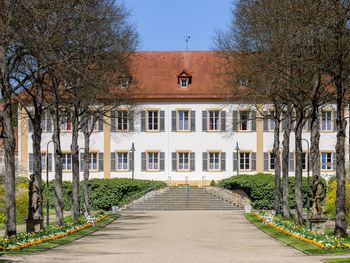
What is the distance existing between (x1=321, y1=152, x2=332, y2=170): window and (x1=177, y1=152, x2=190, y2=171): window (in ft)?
33.2

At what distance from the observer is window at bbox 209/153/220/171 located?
6488 centimetres

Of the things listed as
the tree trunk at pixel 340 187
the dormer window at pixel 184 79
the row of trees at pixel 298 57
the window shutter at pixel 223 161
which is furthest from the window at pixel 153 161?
the tree trunk at pixel 340 187

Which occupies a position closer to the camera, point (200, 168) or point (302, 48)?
point (302, 48)

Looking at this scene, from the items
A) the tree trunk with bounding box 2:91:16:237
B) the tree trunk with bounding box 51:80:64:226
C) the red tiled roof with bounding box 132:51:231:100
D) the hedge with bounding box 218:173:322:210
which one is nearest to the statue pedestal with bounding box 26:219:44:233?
the tree trunk with bounding box 51:80:64:226

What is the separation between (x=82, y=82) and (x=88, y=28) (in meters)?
2.18

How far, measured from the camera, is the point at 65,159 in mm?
65125

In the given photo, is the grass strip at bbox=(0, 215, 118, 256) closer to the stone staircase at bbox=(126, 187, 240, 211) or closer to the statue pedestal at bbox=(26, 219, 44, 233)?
the statue pedestal at bbox=(26, 219, 44, 233)

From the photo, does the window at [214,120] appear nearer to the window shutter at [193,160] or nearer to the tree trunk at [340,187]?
the window shutter at [193,160]

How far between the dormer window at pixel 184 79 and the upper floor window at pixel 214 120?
114 inches

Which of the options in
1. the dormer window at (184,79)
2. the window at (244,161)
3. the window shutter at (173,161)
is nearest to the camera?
the window at (244,161)

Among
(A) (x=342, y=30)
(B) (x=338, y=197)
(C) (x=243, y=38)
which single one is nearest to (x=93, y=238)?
(B) (x=338, y=197)

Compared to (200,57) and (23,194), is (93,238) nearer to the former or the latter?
(23,194)

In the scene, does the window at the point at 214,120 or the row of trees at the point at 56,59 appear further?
the window at the point at 214,120

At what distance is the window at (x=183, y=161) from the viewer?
65062mm
